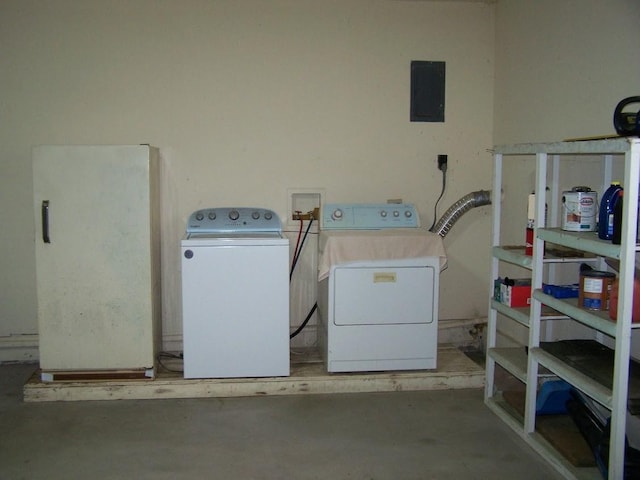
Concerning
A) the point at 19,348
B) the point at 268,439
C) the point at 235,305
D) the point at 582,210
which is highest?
the point at 582,210

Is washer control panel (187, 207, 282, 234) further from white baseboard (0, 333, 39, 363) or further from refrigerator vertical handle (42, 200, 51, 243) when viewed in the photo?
white baseboard (0, 333, 39, 363)

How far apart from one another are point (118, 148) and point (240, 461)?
1.92m

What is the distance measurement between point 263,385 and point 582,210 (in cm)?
208

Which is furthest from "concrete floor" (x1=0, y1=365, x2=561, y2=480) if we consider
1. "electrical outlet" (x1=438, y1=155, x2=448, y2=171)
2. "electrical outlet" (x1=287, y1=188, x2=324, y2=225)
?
"electrical outlet" (x1=438, y1=155, x2=448, y2=171)

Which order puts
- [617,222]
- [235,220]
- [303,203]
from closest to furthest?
[617,222] → [235,220] → [303,203]

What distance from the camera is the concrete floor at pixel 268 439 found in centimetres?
296

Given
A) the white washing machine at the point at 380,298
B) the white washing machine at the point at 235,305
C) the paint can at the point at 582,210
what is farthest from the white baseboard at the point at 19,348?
the paint can at the point at 582,210

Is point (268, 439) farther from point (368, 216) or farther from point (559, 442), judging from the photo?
point (368, 216)

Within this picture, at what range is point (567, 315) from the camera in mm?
2938

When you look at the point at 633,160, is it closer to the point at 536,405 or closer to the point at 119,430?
the point at 536,405

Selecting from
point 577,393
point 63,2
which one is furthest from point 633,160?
point 63,2

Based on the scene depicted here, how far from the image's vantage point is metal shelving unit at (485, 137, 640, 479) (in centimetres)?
246

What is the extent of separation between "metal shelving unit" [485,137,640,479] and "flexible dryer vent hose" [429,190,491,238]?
0.74 m

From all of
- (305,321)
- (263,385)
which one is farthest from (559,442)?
(305,321)
